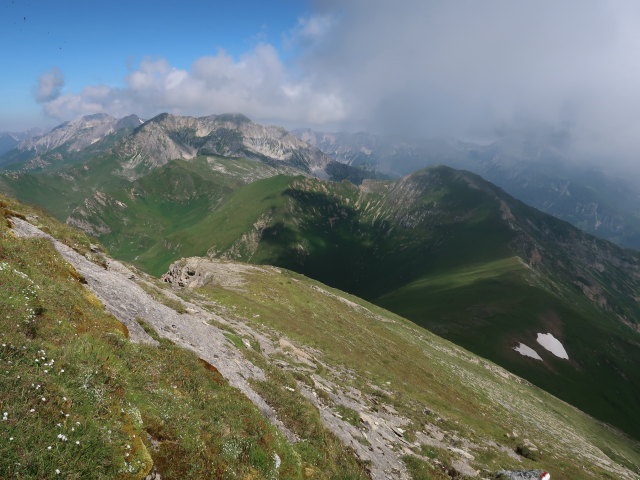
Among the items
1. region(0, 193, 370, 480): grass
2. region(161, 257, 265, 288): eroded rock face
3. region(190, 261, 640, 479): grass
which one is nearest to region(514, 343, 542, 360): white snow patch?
region(190, 261, 640, 479): grass

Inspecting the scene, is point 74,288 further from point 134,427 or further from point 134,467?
point 134,467

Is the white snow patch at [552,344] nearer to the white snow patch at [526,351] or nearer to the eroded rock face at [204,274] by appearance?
the white snow patch at [526,351]

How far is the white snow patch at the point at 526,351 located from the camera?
5092 inches

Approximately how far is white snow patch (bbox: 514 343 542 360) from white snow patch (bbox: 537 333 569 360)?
8872 mm

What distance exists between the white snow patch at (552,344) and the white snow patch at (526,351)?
29.1ft

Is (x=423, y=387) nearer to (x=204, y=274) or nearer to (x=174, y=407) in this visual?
(x=174, y=407)

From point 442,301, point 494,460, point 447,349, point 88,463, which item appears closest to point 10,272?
point 88,463

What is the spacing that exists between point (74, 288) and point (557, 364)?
163235 mm

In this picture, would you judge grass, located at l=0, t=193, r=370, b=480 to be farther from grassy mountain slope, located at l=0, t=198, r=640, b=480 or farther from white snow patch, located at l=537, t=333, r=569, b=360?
white snow patch, located at l=537, t=333, r=569, b=360

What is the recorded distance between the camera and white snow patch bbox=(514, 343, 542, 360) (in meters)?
129

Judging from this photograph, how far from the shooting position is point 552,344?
139250mm

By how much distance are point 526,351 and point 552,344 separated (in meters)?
18.1

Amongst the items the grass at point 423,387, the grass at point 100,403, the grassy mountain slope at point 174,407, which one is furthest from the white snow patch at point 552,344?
the grass at point 100,403

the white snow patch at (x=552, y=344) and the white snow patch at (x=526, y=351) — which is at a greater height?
the white snow patch at (x=552, y=344)
